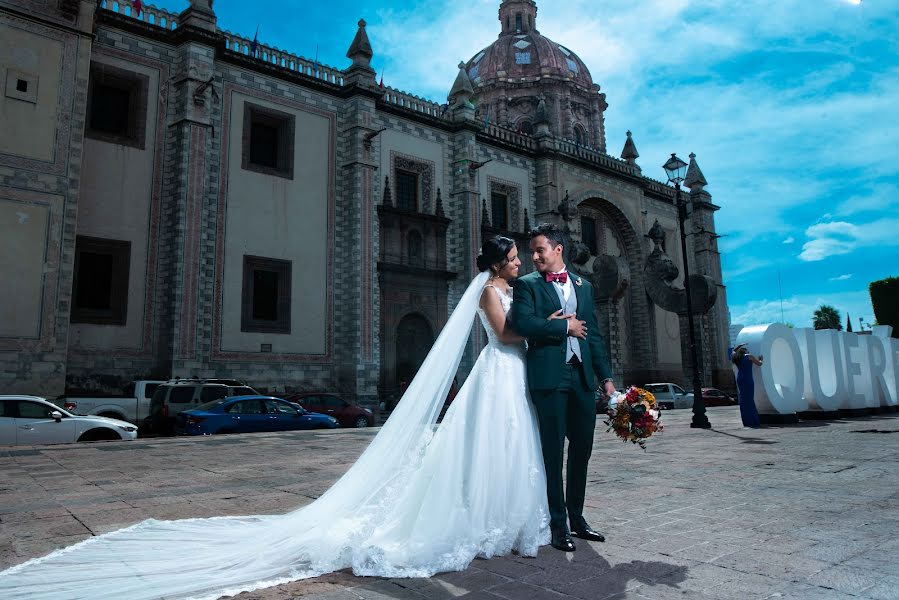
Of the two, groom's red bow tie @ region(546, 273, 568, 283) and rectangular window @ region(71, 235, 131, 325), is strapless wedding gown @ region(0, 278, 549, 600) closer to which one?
groom's red bow tie @ region(546, 273, 568, 283)

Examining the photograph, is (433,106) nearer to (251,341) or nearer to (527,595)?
(251,341)

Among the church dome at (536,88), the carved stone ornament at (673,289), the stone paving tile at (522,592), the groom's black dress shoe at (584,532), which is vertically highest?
the church dome at (536,88)

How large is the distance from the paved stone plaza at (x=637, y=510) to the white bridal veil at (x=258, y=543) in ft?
0.89

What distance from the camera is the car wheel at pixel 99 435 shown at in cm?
1247

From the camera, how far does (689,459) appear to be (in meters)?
7.94

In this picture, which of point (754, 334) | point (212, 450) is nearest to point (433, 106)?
point (754, 334)

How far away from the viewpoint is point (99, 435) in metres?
12.6

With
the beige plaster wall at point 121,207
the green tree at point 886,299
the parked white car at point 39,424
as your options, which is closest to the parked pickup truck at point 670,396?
the green tree at point 886,299

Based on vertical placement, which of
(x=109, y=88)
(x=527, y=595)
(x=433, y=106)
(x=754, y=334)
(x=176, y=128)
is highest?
(x=433, y=106)

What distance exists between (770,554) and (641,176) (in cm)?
3605

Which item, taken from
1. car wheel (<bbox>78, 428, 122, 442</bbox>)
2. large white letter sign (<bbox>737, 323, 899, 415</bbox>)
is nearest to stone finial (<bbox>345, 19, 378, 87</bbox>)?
car wheel (<bbox>78, 428, 122, 442</bbox>)

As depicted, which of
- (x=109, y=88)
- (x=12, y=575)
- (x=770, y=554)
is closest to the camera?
(x=12, y=575)

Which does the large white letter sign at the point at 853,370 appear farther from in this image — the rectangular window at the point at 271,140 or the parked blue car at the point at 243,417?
the rectangular window at the point at 271,140

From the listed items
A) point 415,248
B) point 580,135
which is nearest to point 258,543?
point 415,248
